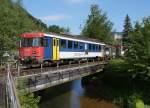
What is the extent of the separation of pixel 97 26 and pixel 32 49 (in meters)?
46.3

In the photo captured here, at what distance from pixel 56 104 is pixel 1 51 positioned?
12.2 meters

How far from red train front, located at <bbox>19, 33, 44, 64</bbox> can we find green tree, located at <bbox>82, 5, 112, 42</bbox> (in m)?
44.6

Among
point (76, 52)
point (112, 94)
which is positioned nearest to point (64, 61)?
point (76, 52)

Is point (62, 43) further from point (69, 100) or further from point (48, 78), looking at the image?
point (48, 78)

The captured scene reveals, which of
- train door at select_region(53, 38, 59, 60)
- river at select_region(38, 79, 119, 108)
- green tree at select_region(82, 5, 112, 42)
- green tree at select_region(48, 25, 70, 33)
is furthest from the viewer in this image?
green tree at select_region(48, 25, 70, 33)

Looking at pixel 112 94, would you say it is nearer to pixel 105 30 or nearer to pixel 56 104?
pixel 56 104

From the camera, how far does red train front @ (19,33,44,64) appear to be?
29703 mm

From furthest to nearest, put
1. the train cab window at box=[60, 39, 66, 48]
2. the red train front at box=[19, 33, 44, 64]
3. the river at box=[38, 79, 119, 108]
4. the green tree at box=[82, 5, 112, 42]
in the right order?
1. the green tree at box=[82, 5, 112, 42]
2. the train cab window at box=[60, 39, 66, 48]
3. the river at box=[38, 79, 119, 108]
4. the red train front at box=[19, 33, 44, 64]

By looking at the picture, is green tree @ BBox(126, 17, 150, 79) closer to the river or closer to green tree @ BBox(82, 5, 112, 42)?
the river

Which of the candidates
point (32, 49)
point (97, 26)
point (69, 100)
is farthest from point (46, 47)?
point (97, 26)

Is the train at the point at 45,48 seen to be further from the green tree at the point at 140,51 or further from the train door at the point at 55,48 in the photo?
the green tree at the point at 140,51

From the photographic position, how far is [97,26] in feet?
246

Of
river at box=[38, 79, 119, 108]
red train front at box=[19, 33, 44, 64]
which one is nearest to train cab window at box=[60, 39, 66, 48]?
red train front at box=[19, 33, 44, 64]

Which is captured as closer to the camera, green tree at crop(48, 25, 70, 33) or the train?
the train
